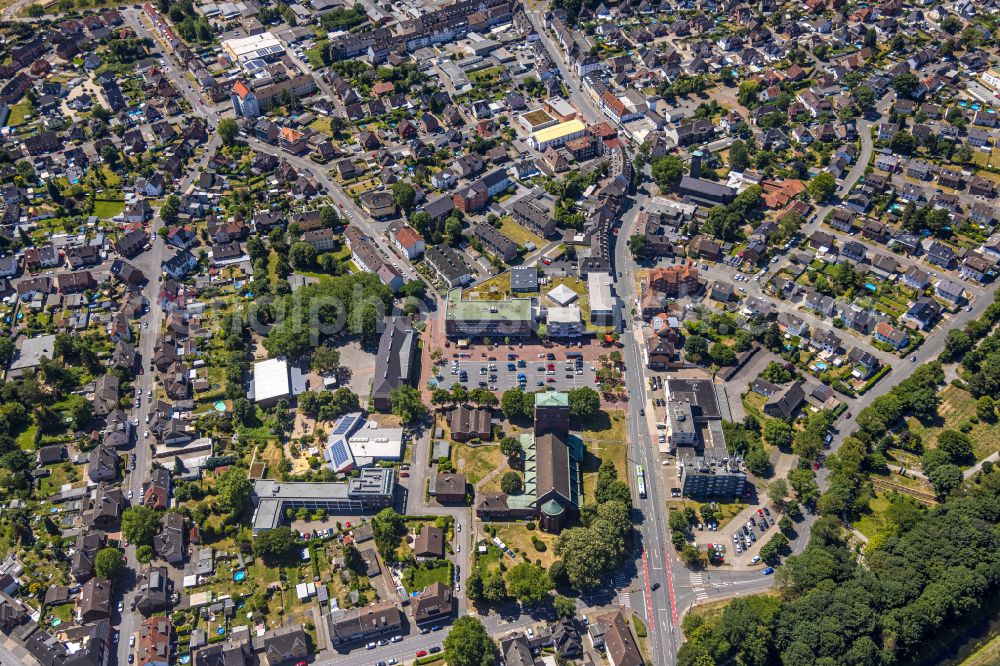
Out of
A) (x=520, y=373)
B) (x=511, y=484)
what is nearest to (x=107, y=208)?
(x=520, y=373)

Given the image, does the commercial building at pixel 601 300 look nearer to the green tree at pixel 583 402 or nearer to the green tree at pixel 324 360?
the green tree at pixel 583 402

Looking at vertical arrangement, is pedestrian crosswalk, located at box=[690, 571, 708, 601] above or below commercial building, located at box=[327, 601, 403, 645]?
below

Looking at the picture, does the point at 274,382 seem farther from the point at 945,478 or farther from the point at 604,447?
the point at 945,478

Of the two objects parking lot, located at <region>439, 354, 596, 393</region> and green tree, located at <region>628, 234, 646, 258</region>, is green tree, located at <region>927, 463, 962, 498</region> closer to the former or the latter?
parking lot, located at <region>439, 354, 596, 393</region>

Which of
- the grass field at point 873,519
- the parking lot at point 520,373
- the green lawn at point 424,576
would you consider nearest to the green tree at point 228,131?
the parking lot at point 520,373

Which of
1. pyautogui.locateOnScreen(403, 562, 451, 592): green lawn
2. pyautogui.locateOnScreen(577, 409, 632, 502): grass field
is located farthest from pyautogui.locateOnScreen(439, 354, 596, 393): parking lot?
pyautogui.locateOnScreen(403, 562, 451, 592): green lawn

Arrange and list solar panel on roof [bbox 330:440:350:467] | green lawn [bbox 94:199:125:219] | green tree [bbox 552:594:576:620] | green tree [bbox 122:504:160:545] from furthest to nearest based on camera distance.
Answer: green lawn [bbox 94:199:125:219]
solar panel on roof [bbox 330:440:350:467]
green tree [bbox 122:504:160:545]
green tree [bbox 552:594:576:620]

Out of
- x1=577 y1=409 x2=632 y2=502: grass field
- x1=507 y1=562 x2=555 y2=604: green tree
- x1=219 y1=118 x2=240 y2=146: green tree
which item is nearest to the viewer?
x1=507 y1=562 x2=555 y2=604: green tree
